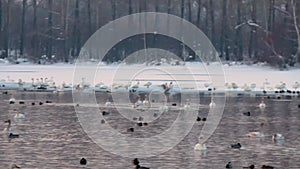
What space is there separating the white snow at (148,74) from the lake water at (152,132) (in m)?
14.0

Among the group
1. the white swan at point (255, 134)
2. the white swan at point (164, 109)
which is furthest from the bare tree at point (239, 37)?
the white swan at point (255, 134)

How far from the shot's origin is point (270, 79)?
144 ft

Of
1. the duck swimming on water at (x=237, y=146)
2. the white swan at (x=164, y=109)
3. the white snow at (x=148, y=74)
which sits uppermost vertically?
the white snow at (x=148, y=74)

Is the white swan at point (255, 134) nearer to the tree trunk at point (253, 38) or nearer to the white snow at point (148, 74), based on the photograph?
the white snow at point (148, 74)

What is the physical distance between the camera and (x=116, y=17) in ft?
200

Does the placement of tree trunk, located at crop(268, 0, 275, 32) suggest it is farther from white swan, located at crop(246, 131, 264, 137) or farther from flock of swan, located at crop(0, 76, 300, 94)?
white swan, located at crop(246, 131, 264, 137)

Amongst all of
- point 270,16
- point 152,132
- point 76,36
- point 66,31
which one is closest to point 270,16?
point 270,16

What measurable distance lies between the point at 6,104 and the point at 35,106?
1.27m

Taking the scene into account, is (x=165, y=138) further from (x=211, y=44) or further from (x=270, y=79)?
(x=211, y=44)

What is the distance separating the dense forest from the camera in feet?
183

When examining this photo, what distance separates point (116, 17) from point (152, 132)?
39.7 meters

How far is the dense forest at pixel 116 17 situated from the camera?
5586 cm

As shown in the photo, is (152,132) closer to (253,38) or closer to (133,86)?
(133,86)

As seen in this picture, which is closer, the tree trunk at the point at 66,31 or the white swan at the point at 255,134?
the white swan at the point at 255,134
